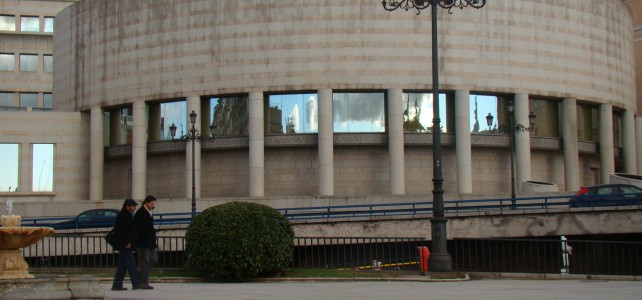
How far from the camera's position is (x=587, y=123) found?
6256 centimetres

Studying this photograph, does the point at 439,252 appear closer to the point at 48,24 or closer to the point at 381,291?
the point at 381,291

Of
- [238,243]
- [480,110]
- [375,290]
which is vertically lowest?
[375,290]

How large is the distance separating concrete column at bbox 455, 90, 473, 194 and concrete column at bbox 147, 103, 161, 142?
18.3 meters

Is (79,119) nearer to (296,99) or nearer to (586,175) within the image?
(296,99)

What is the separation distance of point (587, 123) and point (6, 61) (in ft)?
160

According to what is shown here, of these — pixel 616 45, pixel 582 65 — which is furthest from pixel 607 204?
pixel 616 45

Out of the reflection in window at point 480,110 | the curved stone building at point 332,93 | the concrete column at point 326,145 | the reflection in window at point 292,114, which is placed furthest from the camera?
the reflection in window at point 480,110

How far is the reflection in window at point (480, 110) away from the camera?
56.6m

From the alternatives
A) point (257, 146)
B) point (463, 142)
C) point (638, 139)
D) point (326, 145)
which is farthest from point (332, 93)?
point (638, 139)

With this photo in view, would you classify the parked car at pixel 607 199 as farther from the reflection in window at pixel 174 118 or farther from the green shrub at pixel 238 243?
the reflection in window at pixel 174 118

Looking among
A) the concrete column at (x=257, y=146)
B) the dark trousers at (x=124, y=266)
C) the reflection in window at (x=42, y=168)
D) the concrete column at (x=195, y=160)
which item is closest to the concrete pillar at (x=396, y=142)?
the concrete column at (x=257, y=146)

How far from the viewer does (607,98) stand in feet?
202

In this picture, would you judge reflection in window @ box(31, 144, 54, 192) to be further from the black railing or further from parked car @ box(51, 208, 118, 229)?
the black railing

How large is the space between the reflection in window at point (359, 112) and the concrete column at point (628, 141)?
18.9m
